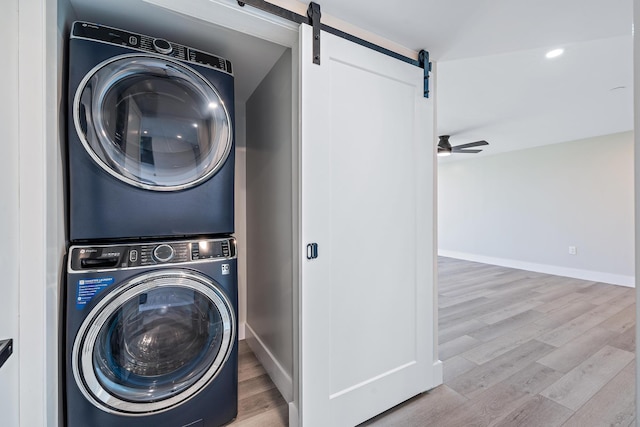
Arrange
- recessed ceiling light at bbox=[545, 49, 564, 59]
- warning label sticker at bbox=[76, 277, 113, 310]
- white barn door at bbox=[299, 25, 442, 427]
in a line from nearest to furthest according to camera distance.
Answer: warning label sticker at bbox=[76, 277, 113, 310] < white barn door at bbox=[299, 25, 442, 427] < recessed ceiling light at bbox=[545, 49, 564, 59]

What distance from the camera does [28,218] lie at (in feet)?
2.94

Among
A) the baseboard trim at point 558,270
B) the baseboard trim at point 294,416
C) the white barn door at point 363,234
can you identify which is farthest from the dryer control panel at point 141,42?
the baseboard trim at point 558,270

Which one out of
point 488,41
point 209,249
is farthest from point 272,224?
point 488,41

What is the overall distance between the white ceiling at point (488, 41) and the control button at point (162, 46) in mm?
138

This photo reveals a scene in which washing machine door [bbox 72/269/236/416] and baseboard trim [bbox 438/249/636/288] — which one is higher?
washing machine door [bbox 72/269/236/416]

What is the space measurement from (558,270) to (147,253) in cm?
618

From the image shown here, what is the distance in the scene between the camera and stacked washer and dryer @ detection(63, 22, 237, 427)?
1.07 m

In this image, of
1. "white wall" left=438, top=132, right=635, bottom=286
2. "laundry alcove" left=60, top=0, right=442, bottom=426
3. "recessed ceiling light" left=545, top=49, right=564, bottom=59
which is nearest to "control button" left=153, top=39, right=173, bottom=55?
"laundry alcove" left=60, top=0, right=442, bottom=426

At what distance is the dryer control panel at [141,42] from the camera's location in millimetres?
1104

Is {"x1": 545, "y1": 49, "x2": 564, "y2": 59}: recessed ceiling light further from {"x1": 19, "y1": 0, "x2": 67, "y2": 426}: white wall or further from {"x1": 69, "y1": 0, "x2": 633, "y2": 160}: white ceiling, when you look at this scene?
{"x1": 19, "y1": 0, "x2": 67, "y2": 426}: white wall

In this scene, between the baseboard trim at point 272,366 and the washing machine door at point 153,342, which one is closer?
the washing machine door at point 153,342

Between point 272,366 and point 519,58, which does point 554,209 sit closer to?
point 519,58

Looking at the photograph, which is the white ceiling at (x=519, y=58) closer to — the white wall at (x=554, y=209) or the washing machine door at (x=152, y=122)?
the white wall at (x=554, y=209)

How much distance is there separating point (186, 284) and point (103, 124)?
0.79 m
